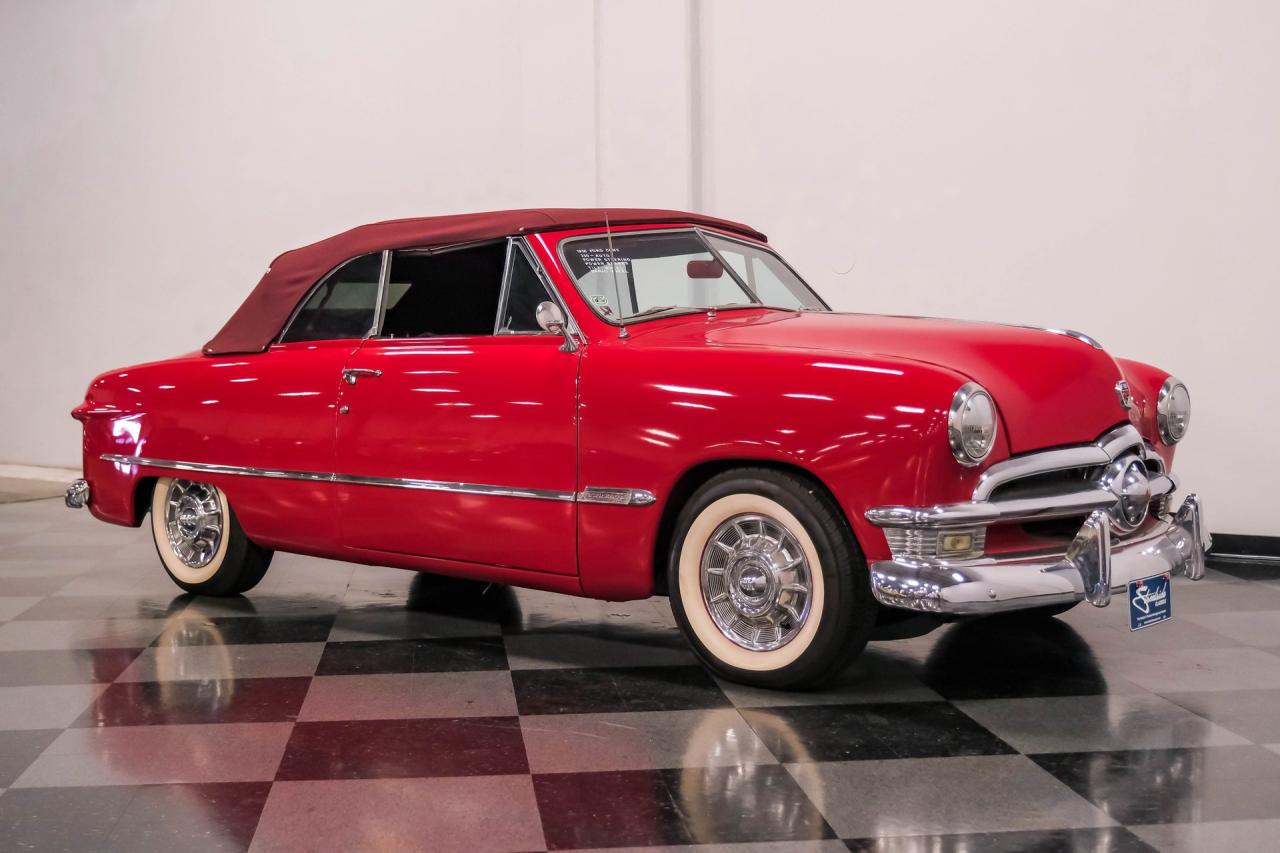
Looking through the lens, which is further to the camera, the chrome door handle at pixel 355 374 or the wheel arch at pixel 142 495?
the wheel arch at pixel 142 495

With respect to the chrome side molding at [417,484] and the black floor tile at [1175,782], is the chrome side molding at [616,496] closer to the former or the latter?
the chrome side molding at [417,484]

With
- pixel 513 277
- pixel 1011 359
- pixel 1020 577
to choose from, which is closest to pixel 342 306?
pixel 513 277

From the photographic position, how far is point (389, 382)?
4746mm

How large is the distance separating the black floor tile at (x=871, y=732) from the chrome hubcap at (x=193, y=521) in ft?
9.14

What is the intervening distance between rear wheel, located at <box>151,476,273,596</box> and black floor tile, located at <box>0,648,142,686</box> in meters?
0.83

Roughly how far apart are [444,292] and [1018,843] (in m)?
2.96

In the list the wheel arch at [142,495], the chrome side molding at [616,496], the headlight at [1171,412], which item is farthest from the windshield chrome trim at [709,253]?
the wheel arch at [142,495]

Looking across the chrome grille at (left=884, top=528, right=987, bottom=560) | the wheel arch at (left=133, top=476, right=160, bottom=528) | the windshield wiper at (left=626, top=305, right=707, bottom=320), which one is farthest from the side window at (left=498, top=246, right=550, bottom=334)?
the wheel arch at (left=133, top=476, right=160, bottom=528)

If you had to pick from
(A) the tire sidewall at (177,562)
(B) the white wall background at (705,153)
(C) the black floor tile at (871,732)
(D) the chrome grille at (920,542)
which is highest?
(B) the white wall background at (705,153)

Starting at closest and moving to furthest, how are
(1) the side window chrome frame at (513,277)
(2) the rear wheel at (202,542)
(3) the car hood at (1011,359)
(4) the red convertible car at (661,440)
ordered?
1. (4) the red convertible car at (661,440)
2. (3) the car hood at (1011,359)
3. (1) the side window chrome frame at (513,277)
4. (2) the rear wheel at (202,542)

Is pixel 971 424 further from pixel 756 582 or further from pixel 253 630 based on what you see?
pixel 253 630

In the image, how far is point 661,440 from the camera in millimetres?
4043

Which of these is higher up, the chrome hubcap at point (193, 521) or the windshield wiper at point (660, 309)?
the windshield wiper at point (660, 309)

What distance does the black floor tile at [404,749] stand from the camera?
3.32m
